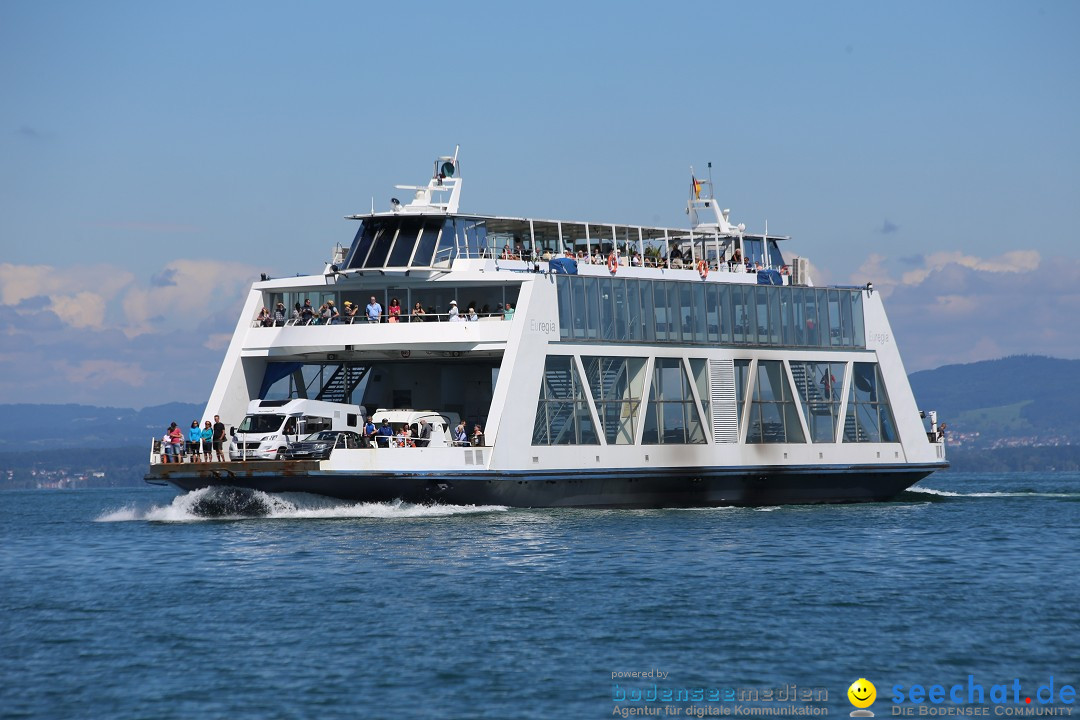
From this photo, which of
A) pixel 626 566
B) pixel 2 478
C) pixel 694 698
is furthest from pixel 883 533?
pixel 2 478

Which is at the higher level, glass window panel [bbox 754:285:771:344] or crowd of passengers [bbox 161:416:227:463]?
glass window panel [bbox 754:285:771:344]

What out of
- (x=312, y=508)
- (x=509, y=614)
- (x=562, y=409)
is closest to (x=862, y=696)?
(x=509, y=614)

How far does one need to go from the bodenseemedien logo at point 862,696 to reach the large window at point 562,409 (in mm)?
20430

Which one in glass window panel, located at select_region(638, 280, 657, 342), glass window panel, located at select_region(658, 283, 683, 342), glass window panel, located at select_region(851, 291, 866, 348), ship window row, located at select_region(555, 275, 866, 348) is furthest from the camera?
glass window panel, located at select_region(851, 291, 866, 348)

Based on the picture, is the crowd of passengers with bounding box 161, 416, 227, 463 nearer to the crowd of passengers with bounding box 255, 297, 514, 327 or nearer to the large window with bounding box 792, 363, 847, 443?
the crowd of passengers with bounding box 255, 297, 514, 327

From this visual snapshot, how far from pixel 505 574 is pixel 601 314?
14.6 meters

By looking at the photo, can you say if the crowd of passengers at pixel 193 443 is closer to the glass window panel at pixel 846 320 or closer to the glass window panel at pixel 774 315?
the glass window panel at pixel 774 315

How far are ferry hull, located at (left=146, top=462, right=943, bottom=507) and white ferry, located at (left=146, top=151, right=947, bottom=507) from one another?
0.06 meters

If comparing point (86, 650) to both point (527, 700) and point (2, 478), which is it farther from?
point (2, 478)

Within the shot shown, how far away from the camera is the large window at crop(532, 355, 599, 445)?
38.8 m

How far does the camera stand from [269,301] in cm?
4200

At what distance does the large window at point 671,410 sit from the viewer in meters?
41.6

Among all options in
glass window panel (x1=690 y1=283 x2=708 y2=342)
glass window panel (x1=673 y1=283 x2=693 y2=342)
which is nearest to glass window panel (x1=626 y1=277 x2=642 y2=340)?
glass window panel (x1=673 y1=283 x2=693 y2=342)

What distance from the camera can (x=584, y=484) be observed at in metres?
39.4
